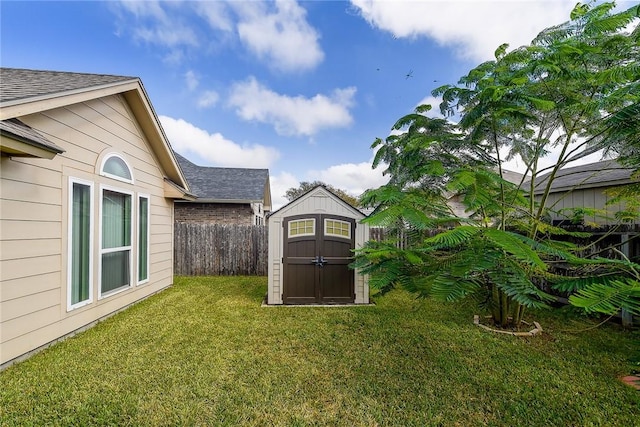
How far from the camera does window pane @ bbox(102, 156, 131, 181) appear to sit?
15.0ft

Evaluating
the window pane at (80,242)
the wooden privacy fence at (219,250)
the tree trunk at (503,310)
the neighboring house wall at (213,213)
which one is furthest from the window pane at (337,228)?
the neighboring house wall at (213,213)

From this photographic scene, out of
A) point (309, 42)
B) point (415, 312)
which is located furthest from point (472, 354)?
point (309, 42)

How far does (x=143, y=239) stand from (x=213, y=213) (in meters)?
5.27

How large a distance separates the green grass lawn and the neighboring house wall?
21.5 feet

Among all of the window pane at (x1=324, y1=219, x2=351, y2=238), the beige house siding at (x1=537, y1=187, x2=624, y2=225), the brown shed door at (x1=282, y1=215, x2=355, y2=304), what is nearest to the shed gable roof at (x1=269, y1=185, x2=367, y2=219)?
the brown shed door at (x1=282, y1=215, x2=355, y2=304)

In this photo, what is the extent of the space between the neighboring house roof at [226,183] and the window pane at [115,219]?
177 inches

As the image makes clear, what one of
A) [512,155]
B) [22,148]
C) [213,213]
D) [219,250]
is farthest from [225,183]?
[512,155]

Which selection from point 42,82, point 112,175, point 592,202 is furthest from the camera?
point 592,202

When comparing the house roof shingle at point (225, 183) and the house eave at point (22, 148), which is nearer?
the house eave at point (22, 148)

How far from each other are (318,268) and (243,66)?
728 cm

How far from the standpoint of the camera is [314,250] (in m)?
5.53

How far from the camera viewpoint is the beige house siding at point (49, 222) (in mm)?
2994

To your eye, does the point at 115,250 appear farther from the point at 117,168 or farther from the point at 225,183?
the point at 225,183

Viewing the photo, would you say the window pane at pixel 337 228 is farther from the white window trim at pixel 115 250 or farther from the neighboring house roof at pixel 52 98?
the neighboring house roof at pixel 52 98
